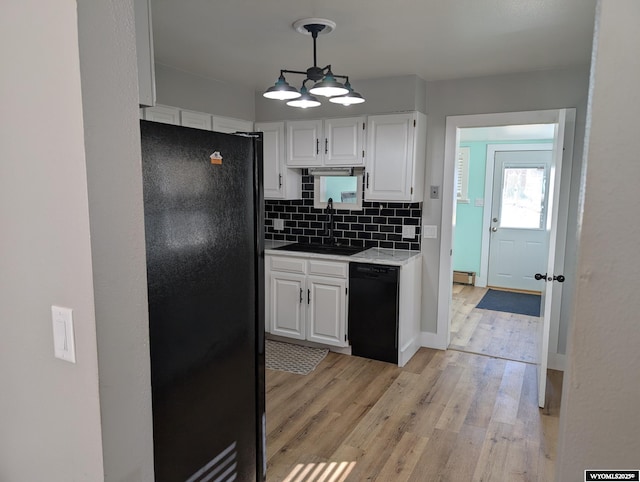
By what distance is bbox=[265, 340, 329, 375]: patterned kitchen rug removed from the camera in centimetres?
371

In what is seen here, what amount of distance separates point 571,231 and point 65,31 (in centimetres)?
373

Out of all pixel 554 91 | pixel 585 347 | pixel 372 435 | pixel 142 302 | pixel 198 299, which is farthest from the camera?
pixel 554 91

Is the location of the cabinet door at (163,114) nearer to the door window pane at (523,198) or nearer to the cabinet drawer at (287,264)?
the cabinet drawer at (287,264)

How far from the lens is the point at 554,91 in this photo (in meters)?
3.53

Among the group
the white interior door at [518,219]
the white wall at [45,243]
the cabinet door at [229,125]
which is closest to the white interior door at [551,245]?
the cabinet door at [229,125]

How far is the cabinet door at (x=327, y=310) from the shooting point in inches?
153

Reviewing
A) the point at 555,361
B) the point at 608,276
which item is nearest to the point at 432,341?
the point at 555,361

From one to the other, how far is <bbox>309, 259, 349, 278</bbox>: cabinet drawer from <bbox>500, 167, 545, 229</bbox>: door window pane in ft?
12.0

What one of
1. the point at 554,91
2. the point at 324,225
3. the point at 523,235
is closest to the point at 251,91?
the point at 324,225

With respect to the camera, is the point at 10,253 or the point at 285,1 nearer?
the point at 10,253

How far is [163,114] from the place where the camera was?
362 centimetres

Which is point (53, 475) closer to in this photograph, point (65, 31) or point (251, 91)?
point (65, 31)

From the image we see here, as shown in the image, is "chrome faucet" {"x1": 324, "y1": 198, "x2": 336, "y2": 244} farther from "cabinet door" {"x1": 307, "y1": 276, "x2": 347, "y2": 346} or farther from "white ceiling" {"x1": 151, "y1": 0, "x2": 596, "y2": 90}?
"white ceiling" {"x1": 151, "y1": 0, "x2": 596, "y2": 90}

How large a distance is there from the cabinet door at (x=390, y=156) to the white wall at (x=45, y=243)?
3.18 meters
